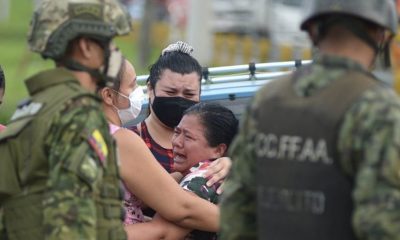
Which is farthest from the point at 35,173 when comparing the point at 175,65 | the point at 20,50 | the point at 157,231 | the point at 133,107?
the point at 20,50

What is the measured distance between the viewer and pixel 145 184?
5.64m

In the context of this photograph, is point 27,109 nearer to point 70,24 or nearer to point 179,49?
point 70,24

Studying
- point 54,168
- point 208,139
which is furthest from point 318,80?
point 208,139

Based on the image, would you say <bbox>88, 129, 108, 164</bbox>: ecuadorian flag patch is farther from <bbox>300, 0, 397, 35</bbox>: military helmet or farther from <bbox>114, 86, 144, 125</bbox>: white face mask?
<bbox>114, 86, 144, 125</bbox>: white face mask

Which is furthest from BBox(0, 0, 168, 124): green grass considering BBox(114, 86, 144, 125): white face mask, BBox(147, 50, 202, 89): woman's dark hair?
BBox(114, 86, 144, 125): white face mask

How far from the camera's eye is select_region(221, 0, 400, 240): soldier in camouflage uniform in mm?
→ 4094

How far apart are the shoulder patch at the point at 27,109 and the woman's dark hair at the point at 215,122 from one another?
148 centimetres

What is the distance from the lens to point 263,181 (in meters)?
4.43

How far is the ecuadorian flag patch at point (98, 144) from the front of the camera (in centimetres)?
468

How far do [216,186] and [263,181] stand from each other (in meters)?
1.61

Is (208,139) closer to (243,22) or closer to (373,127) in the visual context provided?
(373,127)

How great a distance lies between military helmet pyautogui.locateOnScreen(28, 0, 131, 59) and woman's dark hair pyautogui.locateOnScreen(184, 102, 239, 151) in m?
1.39

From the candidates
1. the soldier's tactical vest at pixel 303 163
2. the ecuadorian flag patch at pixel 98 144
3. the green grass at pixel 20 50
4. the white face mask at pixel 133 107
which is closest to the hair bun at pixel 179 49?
the white face mask at pixel 133 107

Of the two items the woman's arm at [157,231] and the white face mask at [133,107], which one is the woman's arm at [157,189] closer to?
the woman's arm at [157,231]
